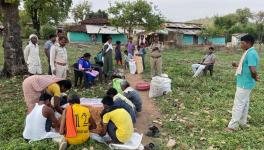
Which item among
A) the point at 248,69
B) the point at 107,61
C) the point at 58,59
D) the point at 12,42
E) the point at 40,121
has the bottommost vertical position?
the point at 40,121

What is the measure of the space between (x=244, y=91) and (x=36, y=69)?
22.5ft

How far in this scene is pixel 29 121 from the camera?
7.18 metres

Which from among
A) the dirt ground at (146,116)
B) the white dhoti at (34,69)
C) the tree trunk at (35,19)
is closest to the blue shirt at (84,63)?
the white dhoti at (34,69)

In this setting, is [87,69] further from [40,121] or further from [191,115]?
[40,121]

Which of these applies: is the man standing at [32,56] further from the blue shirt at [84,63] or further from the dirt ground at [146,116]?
the dirt ground at [146,116]

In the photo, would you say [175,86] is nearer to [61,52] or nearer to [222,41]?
[61,52]

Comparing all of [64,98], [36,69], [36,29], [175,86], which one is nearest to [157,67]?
[175,86]

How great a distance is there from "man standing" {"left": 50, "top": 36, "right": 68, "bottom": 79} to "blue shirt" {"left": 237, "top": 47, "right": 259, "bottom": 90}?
16.5ft

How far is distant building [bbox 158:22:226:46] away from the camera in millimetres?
47203

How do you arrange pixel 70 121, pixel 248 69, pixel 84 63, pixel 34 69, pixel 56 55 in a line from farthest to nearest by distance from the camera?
pixel 84 63, pixel 34 69, pixel 56 55, pixel 248 69, pixel 70 121

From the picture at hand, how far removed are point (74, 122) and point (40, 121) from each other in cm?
88

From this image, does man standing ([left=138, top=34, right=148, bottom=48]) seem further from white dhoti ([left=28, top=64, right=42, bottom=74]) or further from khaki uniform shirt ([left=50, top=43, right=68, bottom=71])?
khaki uniform shirt ([left=50, top=43, right=68, bottom=71])

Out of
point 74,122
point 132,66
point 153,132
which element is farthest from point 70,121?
point 132,66

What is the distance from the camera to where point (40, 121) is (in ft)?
23.5
